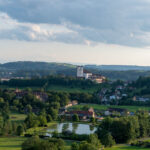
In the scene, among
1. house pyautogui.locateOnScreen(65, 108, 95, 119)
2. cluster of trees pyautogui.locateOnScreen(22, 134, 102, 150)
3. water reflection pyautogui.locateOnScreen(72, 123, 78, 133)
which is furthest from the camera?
house pyautogui.locateOnScreen(65, 108, 95, 119)

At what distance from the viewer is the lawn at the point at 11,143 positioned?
34.3m

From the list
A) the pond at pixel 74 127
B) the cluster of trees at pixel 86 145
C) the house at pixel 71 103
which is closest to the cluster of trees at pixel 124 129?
the cluster of trees at pixel 86 145

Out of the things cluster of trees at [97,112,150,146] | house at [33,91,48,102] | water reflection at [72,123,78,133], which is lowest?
water reflection at [72,123,78,133]

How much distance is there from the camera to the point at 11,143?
3681 cm

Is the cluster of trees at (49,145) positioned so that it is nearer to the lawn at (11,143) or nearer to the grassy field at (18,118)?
the lawn at (11,143)

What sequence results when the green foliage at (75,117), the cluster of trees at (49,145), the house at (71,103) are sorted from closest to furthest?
the cluster of trees at (49,145), the green foliage at (75,117), the house at (71,103)

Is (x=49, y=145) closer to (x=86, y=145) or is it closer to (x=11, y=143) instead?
(x=86, y=145)

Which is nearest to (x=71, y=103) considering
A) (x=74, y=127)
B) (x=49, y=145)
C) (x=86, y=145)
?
(x=74, y=127)

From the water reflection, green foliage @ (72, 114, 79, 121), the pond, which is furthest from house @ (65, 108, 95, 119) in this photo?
the pond

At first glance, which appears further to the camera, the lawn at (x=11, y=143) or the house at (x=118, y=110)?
the house at (x=118, y=110)

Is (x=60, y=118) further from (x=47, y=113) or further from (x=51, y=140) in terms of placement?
(x=51, y=140)

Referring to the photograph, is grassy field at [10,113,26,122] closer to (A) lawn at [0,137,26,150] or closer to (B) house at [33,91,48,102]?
(B) house at [33,91,48,102]

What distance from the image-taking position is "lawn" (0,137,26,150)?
34.3m

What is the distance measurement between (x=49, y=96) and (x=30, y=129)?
26647 mm
